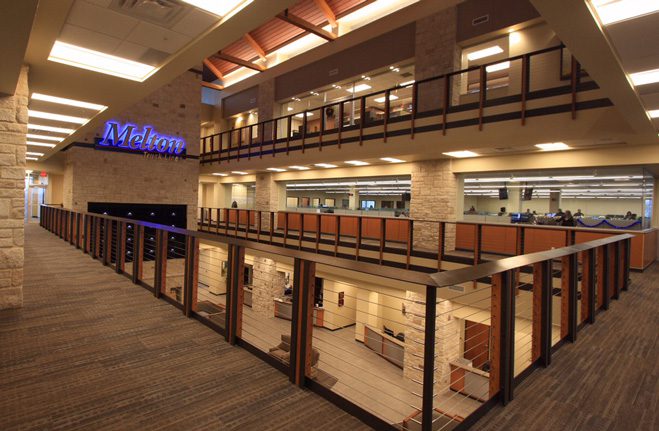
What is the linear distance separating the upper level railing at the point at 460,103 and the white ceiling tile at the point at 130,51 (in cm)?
625

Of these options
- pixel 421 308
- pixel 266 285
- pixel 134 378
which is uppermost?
pixel 134 378

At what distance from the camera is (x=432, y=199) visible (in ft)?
33.2

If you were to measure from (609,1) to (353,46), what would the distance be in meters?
11.5

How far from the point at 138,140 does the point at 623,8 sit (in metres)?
15.2

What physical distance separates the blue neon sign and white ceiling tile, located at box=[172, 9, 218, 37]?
12.5 meters

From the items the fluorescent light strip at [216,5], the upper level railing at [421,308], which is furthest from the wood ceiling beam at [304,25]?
the fluorescent light strip at [216,5]

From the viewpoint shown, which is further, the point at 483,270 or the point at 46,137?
the point at 46,137

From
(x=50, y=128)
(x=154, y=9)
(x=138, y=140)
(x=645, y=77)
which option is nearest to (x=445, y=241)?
(x=645, y=77)

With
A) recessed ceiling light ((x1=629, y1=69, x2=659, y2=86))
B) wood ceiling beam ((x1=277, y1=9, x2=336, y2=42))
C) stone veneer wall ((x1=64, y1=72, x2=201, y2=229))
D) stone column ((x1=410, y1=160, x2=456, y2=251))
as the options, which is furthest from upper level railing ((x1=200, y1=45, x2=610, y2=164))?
stone veneer wall ((x1=64, y1=72, x2=201, y2=229))

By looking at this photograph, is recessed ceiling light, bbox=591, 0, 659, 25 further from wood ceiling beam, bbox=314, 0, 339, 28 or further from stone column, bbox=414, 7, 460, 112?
wood ceiling beam, bbox=314, 0, 339, 28

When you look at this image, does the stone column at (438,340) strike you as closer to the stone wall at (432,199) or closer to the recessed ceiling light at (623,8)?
the stone wall at (432,199)

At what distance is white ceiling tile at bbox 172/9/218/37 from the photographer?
2957 mm

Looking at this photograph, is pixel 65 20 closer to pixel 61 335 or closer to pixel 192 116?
pixel 61 335

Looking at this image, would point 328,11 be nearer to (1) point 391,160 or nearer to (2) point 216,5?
(1) point 391,160
